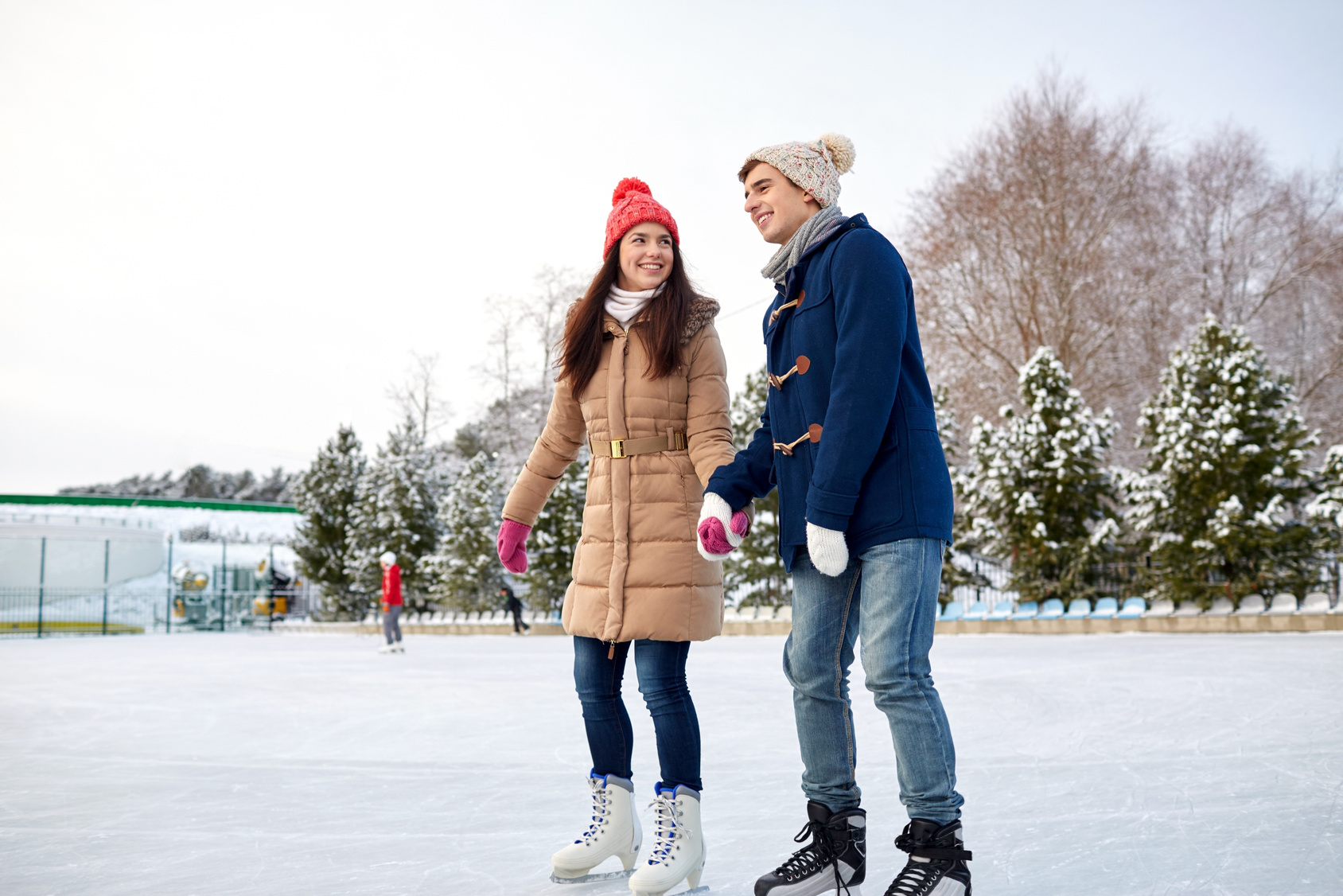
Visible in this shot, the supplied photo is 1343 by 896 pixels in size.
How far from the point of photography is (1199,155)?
74.6 feet

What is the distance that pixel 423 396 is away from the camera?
34875 millimetres

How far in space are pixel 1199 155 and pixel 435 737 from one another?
2304 centimetres

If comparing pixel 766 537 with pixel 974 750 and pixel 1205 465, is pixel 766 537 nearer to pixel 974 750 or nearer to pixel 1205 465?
pixel 1205 465

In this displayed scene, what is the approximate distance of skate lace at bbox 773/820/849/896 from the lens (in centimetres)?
212

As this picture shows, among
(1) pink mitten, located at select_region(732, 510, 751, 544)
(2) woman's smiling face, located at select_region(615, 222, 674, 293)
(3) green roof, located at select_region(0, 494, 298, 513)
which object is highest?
(3) green roof, located at select_region(0, 494, 298, 513)

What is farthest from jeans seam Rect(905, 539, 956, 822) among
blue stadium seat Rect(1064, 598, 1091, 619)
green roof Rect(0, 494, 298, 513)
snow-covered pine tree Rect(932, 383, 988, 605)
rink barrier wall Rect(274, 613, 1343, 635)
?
green roof Rect(0, 494, 298, 513)

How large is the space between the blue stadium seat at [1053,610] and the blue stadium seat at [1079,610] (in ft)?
0.32

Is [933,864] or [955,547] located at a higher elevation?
[955,547]

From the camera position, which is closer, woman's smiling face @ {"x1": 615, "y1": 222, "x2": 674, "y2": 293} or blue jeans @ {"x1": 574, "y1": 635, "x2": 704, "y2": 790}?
blue jeans @ {"x1": 574, "y1": 635, "x2": 704, "y2": 790}

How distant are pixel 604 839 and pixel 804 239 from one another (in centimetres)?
143

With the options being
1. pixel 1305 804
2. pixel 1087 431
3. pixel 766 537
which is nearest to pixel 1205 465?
pixel 1087 431

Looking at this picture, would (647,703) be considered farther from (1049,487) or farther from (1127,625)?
(1049,487)

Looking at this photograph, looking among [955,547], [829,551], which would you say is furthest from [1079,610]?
[829,551]

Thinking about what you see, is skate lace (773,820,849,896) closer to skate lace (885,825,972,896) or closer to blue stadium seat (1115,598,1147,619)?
skate lace (885,825,972,896)
